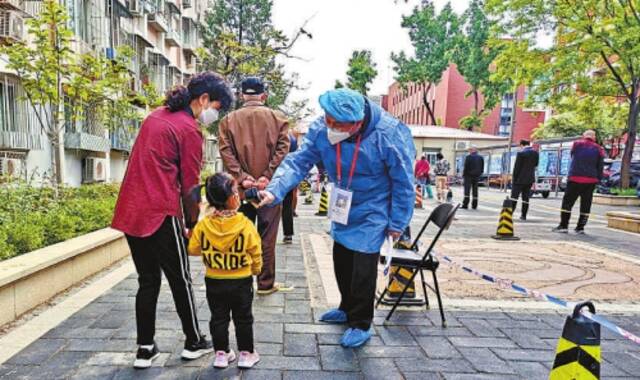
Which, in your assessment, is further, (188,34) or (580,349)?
(188,34)

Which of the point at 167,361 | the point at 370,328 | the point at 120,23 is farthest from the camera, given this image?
the point at 120,23

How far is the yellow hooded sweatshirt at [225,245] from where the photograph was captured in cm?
248

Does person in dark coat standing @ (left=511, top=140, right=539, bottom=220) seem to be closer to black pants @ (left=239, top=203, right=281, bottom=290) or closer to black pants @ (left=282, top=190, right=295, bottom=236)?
black pants @ (left=282, top=190, right=295, bottom=236)

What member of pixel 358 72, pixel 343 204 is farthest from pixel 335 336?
pixel 358 72

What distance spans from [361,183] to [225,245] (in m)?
1.00

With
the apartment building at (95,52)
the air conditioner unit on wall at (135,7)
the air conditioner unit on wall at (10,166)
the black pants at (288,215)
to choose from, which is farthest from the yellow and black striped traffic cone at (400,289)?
the air conditioner unit on wall at (135,7)

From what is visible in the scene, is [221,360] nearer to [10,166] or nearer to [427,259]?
[427,259]

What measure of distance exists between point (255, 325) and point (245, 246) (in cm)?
107

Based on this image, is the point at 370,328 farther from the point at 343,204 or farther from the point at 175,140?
the point at 175,140

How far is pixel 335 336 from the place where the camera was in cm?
317

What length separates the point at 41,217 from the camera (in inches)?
181

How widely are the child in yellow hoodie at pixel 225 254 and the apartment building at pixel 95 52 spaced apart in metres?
1.00

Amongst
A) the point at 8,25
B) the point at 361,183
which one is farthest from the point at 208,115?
the point at 8,25

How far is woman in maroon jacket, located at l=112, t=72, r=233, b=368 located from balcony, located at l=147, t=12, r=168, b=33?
23264 mm
